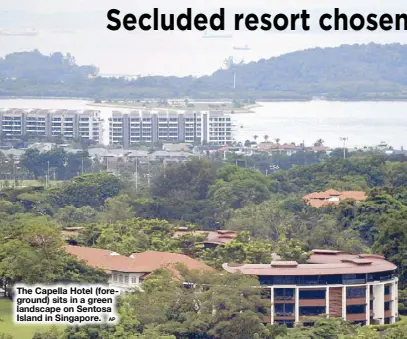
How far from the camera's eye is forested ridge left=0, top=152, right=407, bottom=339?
1914 cm

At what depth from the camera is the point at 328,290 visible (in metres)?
21.3

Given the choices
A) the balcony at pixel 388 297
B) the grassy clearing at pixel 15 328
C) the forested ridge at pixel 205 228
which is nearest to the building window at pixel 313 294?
the balcony at pixel 388 297

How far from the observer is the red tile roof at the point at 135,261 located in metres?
21.7

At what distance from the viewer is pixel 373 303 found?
21609 mm

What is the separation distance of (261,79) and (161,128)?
177 feet

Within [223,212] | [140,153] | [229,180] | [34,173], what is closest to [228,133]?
[140,153]

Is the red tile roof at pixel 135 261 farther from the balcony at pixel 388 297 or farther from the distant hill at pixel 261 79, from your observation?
the distant hill at pixel 261 79

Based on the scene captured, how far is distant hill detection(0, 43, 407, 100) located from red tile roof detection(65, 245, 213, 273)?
82.2 meters

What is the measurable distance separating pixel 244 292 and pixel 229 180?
633 inches

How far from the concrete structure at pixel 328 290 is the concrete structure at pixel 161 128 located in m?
40.9

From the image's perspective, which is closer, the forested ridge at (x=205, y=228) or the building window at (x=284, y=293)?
the forested ridge at (x=205, y=228)

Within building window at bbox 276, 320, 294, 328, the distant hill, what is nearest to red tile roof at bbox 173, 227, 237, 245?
building window at bbox 276, 320, 294, 328

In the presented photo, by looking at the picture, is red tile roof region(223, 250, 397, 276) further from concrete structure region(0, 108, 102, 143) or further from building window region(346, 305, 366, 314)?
concrete structure region(0, 108, 102, 143)

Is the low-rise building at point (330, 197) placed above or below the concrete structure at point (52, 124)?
above
